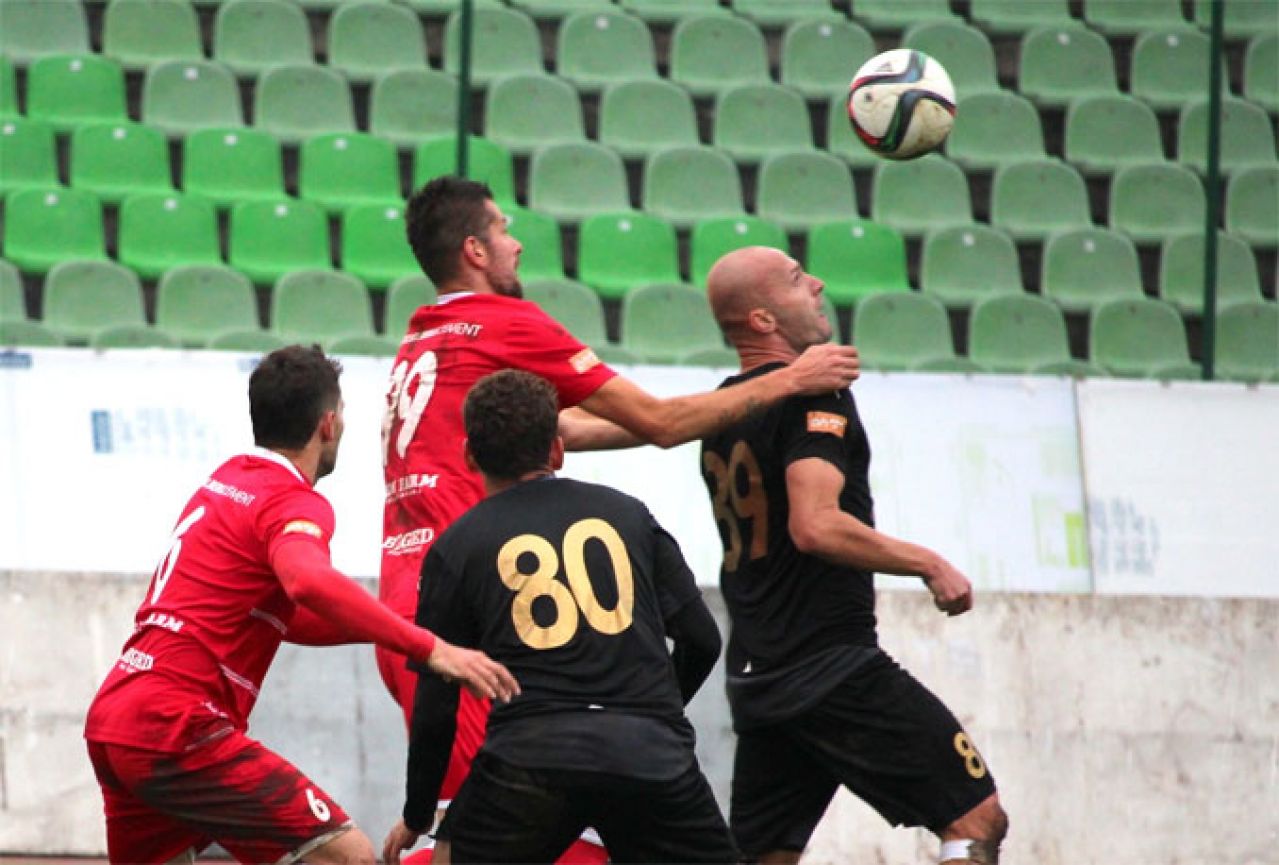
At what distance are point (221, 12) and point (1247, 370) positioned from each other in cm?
659

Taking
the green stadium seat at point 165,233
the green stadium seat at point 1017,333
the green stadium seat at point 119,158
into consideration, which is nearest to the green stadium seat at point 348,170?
the green stadium seat at point 165,233

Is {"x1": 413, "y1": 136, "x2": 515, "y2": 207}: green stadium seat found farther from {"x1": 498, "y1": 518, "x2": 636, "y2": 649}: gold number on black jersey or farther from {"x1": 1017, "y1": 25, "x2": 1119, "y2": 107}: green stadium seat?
{"x1": 498, "y1": 518, "x2": 636, "y2": 649}: gold number on black jersey

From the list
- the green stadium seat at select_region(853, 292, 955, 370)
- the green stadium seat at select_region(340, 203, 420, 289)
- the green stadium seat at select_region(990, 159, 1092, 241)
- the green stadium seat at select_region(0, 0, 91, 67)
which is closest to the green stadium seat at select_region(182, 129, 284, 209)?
the green stadium seat at select_region(340, 203, 420, 289)

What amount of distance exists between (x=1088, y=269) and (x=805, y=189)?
1774mm

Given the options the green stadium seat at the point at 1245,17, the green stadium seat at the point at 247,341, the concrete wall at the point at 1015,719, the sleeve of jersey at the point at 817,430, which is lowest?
the concrete wall at the point at 1015,719

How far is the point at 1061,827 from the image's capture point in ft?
27.1

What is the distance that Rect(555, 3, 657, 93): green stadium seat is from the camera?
44.8 feet

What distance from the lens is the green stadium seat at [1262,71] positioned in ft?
46.7

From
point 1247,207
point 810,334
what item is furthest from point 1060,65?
point 810,334

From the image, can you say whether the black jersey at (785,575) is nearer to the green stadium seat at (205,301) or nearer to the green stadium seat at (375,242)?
the green stadium seat at (205,301)

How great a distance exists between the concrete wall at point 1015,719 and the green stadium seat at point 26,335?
3.08 m

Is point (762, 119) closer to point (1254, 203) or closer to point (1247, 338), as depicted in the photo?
point (1254, 203)

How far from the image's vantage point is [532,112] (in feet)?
43.3

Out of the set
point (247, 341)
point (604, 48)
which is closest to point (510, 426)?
point (247, 341)
